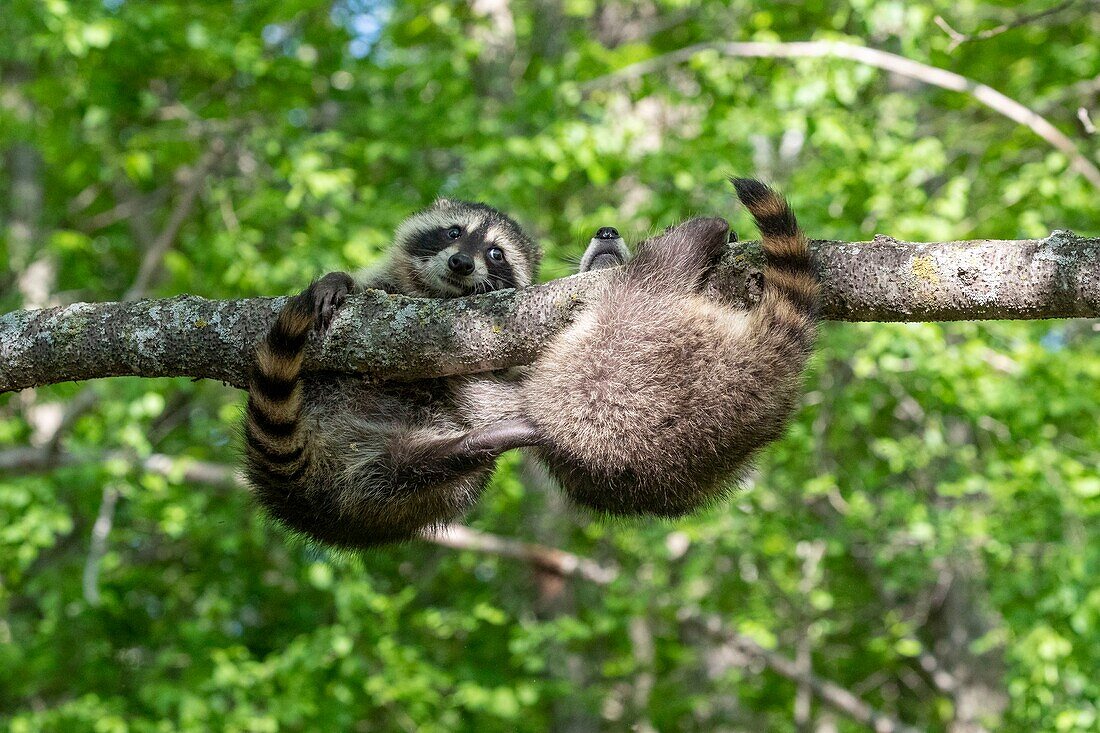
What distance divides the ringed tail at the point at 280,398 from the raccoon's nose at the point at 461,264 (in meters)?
1.24

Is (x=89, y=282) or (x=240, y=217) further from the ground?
(x=240, y=217)

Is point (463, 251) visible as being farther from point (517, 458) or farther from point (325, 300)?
point (517, 458)

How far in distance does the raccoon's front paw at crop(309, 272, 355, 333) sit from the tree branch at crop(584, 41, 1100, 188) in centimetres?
507

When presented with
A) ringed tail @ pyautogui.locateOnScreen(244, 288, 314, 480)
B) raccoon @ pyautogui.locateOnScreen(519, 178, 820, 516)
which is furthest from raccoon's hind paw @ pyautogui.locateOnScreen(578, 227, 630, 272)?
ringed tail @ pyautogui.locateOnScreen(244, 288, 314, 480)

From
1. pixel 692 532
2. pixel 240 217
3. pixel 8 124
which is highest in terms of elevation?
pixel 8 124

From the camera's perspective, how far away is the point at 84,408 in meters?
9.66

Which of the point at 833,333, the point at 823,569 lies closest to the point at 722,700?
the point at 823,569

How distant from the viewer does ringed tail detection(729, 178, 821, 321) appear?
3170 mm

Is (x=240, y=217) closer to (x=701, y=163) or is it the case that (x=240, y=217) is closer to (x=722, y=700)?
(x=701, y=163)

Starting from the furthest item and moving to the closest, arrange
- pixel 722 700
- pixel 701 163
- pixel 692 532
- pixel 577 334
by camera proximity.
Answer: pixel 722 700 < pixel 692 532 < pixel 701 163 < pixel 577 334

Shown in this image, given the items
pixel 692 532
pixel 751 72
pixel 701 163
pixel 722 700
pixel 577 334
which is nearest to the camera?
pixel 577 334

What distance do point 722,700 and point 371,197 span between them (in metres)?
6.94

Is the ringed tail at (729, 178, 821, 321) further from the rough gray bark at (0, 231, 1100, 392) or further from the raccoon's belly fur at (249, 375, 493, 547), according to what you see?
the raccoon's belly fur at (249, 375, 493, 547)

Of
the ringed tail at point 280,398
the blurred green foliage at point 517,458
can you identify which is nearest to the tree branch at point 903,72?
the blurred green foliage at point 517,458
